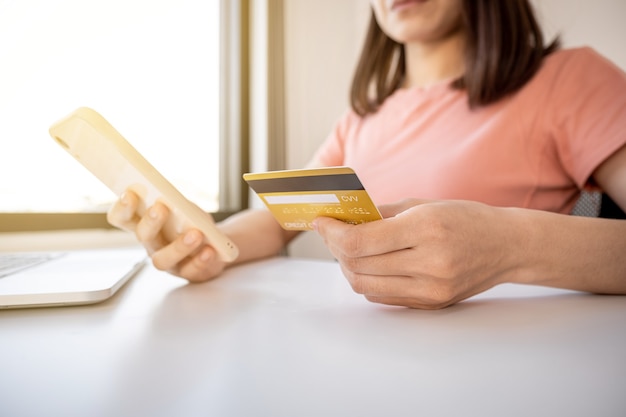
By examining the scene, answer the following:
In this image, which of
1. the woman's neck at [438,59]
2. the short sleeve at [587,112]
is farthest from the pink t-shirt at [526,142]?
the woman's neck at [438,59]

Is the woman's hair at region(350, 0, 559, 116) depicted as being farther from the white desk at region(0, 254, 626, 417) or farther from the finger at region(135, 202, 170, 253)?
the finger at region(135, 202, 170, 253)

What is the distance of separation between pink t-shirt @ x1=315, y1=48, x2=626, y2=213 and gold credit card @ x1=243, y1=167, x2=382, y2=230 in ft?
1.53

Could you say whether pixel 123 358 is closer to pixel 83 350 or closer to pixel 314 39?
pixel 83 350

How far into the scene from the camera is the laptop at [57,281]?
40 centimetres

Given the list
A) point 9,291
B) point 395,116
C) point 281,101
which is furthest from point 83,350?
point 281,101

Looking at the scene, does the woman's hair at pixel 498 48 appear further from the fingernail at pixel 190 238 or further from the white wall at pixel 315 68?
the white wall at pixel 315 68

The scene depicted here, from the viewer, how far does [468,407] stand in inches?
8.3

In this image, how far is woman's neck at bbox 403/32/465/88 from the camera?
1.02 metres

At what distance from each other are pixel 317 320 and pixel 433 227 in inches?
5.5

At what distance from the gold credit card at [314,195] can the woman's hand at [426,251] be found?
0.01m

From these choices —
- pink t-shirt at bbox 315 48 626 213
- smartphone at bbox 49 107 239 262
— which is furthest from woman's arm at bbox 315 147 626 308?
Answer: pink t-shirt at bbox 315 48 626 213

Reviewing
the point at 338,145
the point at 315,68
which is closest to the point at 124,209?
the point at 338,145

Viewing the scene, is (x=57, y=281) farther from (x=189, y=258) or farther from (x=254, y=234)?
(x=254, y=234)

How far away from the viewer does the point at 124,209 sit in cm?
51
